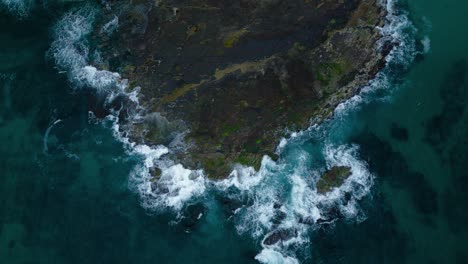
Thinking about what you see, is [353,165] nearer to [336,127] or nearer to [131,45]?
[336,127]

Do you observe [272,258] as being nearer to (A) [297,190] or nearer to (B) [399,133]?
(A) [297,190]

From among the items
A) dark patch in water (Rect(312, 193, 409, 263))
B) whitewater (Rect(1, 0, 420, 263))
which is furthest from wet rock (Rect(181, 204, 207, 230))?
dark patch in water (Rect(312, 193, 409, 263))

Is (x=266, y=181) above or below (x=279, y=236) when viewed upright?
above

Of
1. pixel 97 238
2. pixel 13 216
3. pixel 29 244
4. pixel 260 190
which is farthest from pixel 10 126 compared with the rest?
pixel 260 190

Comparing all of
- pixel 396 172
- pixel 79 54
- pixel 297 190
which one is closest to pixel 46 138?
pixel 79 54

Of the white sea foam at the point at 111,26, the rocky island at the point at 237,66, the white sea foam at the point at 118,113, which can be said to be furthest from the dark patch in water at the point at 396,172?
the white sea foam at the point at 111,26

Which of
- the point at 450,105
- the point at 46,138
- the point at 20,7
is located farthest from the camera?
the point at 20,7
